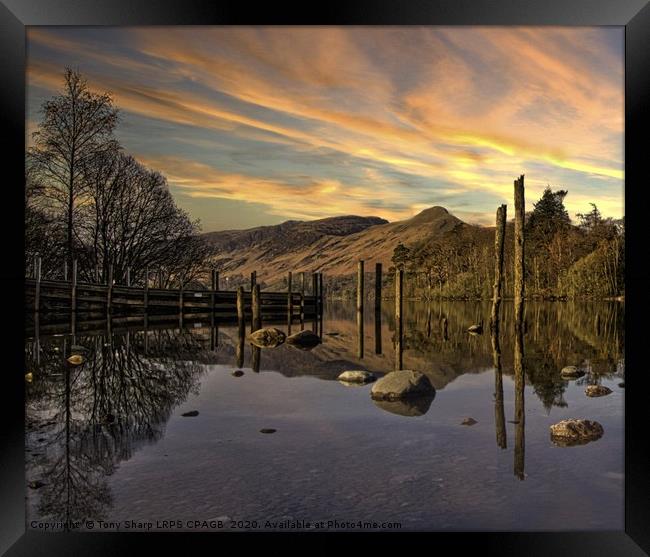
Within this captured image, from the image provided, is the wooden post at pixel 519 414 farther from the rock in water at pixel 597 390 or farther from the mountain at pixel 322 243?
the mountain at pixel 322 243

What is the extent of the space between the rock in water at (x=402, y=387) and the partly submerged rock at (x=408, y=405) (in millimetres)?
114

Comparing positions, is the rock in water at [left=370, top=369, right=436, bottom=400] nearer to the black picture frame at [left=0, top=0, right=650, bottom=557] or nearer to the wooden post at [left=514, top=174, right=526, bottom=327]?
the black picture frame at [left=0, top=0, right=650, bottom=557]

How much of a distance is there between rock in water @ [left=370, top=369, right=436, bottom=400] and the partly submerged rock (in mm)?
114

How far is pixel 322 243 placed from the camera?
452ft

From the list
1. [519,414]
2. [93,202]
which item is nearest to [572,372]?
[519,414]

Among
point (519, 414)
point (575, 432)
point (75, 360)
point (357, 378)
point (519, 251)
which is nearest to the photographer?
point (575, 432)

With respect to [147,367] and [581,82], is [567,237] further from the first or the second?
A: [147,367]

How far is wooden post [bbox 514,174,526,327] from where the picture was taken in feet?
60.1

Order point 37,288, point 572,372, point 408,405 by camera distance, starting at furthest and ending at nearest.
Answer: point 37,288 → point 572,372 → point 408,405

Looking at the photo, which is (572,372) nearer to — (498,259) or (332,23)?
(332,23)

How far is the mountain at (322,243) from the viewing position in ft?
381

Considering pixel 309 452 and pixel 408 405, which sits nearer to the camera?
pixel 309 452

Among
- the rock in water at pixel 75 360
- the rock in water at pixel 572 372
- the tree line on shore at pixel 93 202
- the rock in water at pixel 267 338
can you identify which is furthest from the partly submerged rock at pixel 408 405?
the tree line on shore at pixel 93 202

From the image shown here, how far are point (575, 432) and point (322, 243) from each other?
13196 centimetres
